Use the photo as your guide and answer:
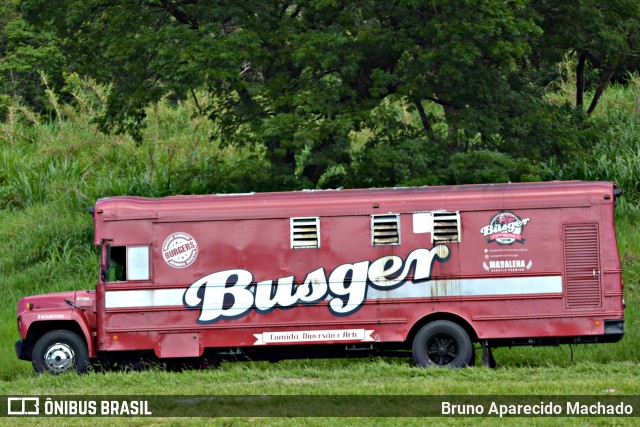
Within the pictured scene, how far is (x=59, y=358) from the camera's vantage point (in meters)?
16.1

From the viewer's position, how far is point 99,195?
2680cm

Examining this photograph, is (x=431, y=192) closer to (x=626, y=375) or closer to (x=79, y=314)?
(x=626, y=375)

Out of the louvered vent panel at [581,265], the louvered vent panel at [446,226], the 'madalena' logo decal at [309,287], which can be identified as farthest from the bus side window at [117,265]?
the louvered vent panel at [581,265]

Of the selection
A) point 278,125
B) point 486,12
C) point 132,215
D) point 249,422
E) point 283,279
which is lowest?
point 249,422

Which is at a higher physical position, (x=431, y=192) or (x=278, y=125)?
(x=278, y=125)

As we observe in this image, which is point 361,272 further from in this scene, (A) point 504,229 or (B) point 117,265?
(B) point 117,265

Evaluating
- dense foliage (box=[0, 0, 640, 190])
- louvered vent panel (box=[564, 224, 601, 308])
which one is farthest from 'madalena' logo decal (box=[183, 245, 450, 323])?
dense foliage (box=[0, 0, 640, 190])

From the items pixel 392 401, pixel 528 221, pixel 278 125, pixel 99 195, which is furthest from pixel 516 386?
pixel 99 195

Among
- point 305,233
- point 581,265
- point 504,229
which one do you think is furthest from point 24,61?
point 581,265

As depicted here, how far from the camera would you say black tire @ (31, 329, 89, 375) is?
16.1 m

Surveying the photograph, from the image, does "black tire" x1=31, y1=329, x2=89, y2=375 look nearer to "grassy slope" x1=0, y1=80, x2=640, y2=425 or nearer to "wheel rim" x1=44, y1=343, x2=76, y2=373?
"wheel rim" x1=44, y1=343, x2=76, y2=373

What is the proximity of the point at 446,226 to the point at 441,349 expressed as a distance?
1783 millimetres

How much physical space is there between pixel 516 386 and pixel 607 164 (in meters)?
14.2

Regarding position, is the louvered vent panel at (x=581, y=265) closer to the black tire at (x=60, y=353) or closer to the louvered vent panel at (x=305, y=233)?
the louvered vent panel at (x=305, y=233)
